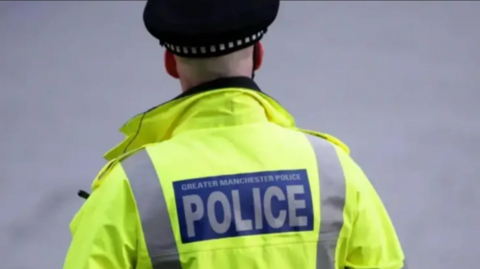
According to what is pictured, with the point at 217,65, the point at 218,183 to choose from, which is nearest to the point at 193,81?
the point at 217,65

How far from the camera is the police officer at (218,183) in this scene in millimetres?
1181

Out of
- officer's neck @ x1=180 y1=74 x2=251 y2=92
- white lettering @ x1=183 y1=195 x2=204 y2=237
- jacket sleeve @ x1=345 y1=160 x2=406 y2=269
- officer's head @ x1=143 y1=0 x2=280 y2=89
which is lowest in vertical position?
jacket sleeve @ x1=345 y1=160 x2=406 y2=269

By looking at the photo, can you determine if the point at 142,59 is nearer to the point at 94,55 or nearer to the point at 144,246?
the point at 94,55

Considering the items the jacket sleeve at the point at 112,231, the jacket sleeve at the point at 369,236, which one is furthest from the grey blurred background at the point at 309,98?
the jacket sleeve at the point at 112,231

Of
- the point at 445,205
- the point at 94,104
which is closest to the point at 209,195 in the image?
the point at 445,205

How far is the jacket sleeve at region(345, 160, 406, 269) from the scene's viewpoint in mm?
1255

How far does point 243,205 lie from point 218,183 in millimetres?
47

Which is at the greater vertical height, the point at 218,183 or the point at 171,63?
the point at 171,63

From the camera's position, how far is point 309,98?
3.33m

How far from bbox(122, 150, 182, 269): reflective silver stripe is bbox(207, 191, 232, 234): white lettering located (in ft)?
0.19

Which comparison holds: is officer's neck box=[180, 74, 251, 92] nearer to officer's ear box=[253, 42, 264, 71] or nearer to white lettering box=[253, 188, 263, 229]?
officer's ear box=[253, 42, 264, 71]

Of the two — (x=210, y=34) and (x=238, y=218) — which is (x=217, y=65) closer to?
(x=210, y=34)

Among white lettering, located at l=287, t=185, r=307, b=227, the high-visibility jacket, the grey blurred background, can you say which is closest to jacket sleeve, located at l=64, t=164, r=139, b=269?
the high-visibility jacket

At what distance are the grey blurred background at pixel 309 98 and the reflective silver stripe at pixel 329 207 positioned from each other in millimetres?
1356
